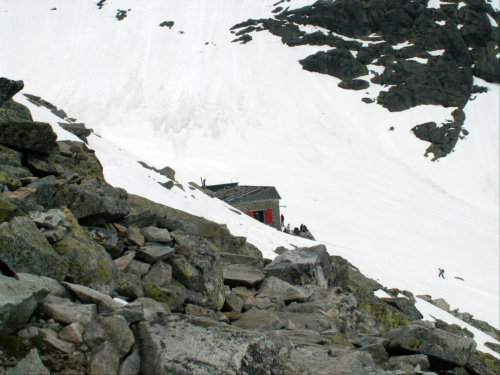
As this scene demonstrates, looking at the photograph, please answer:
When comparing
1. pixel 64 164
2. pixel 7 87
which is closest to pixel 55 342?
pixel 64 164

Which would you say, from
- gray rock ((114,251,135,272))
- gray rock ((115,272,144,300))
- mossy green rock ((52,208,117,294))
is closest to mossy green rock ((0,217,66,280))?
mossy green rock ((52,208,117,294))

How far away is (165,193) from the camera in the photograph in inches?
826

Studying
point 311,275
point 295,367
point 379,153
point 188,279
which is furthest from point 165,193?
point 379,153

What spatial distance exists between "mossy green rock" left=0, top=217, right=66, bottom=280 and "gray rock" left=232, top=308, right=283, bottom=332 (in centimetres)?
282

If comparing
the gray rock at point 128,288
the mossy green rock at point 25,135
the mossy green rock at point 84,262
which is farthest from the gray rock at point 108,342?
the mossy green rock at point 25,135

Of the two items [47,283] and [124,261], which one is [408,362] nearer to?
[124,261]

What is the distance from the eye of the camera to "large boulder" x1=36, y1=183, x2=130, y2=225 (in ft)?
24.0

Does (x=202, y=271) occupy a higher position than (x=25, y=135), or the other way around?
(x=25, y=135)

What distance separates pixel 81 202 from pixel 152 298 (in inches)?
81.7

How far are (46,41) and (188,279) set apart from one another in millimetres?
90123

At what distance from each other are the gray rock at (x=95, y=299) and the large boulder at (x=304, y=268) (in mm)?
5592

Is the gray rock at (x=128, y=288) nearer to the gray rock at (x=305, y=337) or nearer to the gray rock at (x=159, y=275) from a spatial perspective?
the gray rock at (x=159, y=275)

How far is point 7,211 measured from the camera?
16.9 ft

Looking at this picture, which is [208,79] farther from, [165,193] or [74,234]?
[74,234]
